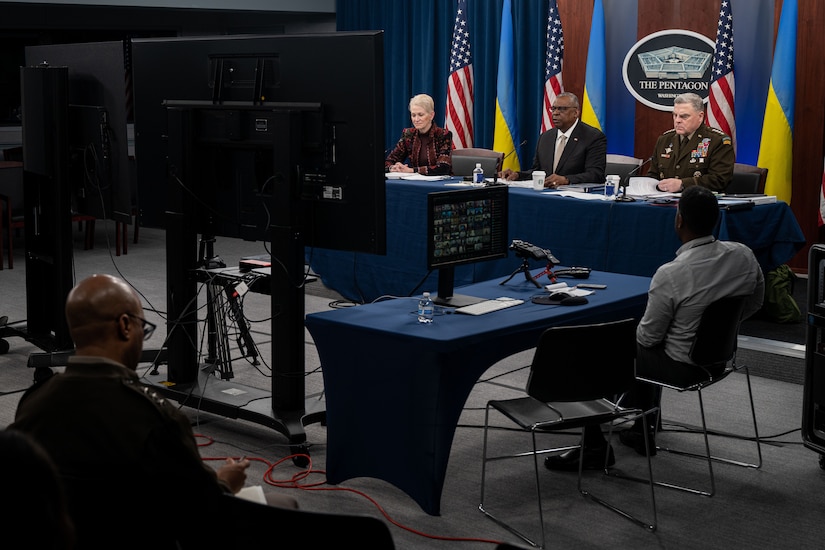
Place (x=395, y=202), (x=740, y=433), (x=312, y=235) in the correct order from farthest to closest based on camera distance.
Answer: (x=395, y=202) → (x=740, y=433) → (x=312, y=235)

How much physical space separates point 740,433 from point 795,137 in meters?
4.36

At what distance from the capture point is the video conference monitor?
4.21m

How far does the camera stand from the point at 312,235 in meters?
4.43

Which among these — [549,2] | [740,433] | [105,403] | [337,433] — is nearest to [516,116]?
[549,2]

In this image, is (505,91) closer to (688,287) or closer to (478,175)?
(478,175)

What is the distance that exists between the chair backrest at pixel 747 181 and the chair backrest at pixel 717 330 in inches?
115

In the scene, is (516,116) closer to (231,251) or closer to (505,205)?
(231,251)

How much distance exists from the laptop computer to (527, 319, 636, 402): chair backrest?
14.0 ft

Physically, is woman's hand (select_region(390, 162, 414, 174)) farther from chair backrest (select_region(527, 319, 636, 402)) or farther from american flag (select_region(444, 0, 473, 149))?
chair backrest (select_region(527, 319, 636, 402))

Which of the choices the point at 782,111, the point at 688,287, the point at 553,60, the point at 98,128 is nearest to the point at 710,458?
the point at 688,287

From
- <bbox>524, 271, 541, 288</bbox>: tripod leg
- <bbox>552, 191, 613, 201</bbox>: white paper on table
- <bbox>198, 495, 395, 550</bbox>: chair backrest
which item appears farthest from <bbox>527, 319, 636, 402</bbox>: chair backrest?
<bbox>552, 191, 613, 201</bbox>: white paper on table

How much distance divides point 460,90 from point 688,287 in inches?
244

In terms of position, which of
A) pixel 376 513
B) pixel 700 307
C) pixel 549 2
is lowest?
pixel 376 513

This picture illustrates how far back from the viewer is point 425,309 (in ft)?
13.4
